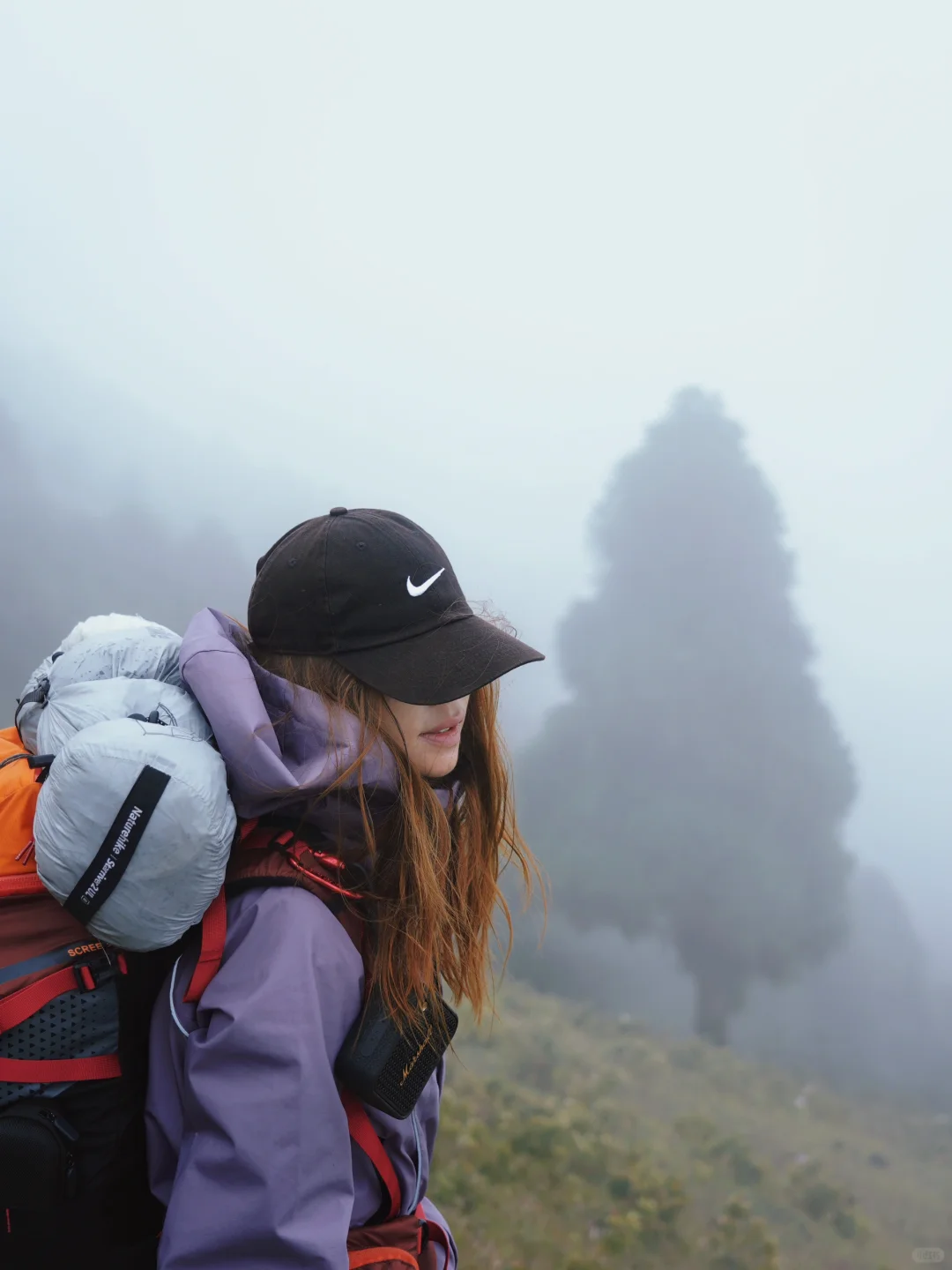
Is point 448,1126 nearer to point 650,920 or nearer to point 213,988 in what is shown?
point 650,920

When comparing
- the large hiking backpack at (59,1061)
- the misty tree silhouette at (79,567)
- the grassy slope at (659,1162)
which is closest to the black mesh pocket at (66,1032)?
the large hiking backpack at (59,1061)

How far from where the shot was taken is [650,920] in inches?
181

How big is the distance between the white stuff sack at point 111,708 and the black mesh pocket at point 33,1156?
1.22 feet

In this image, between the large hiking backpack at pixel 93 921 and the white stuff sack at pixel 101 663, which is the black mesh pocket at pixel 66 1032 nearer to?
the large hiking backpack at pixel 93 921

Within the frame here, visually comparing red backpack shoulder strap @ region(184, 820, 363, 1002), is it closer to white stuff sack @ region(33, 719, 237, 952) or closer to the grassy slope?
white stuff sack @ region(33, 719, 237, 952)

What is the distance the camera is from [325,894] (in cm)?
93

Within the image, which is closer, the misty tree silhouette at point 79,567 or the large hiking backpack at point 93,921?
the large hiking backpack at point 93,921

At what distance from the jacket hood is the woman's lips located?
0.09m

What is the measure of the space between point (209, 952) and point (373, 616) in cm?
44

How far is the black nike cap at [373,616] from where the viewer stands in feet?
3.31

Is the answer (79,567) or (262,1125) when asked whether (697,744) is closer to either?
(79,567)

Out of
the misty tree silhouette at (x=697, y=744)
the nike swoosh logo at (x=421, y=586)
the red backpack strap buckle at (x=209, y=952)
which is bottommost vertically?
the misty tree silhouette at (x=697, y=744)

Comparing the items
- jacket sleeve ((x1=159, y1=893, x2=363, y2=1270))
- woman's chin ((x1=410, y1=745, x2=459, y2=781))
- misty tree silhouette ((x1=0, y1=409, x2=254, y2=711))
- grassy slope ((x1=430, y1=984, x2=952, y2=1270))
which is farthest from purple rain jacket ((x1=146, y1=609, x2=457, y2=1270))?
misty tree silhouette ((x1=0, y1=409, x2=254, y2=711))

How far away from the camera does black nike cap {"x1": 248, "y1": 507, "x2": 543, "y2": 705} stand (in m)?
1.01
